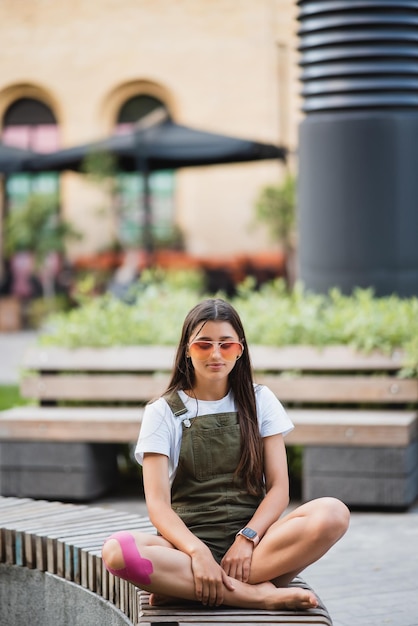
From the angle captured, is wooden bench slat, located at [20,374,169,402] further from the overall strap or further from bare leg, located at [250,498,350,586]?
bare leg, located at [250,498,350,586]

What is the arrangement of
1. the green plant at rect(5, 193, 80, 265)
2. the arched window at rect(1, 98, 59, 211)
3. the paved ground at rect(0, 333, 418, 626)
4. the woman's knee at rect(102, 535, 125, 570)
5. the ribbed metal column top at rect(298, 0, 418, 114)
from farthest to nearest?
the arched window at rect(1, 98, 59, 211) → the green plant at rect(5, 193, 80, 265) → the ribbed metal column top at rect(298, 0, 418, 114) → the paved ground at rect(0, 333, 418, 626) → the woman's knee at rect(102, 535, 125, 570)

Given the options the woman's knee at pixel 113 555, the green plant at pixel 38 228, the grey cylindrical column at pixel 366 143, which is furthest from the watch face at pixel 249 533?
the green plant at pixel 38 228

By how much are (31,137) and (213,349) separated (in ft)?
69.1

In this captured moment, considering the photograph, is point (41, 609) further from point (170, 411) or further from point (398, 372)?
point (398, 372)

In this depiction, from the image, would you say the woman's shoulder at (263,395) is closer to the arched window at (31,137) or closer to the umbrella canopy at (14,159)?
the umbrella canopy at (14,159)

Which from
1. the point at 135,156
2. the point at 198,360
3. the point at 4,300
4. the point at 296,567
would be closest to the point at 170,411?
the point at 198,360

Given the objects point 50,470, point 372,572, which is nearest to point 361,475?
point 372,572

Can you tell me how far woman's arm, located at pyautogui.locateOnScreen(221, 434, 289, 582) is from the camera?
3457mm

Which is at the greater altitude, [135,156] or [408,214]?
[135,156]

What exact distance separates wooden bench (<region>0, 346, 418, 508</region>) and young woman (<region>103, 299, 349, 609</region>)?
105 inches

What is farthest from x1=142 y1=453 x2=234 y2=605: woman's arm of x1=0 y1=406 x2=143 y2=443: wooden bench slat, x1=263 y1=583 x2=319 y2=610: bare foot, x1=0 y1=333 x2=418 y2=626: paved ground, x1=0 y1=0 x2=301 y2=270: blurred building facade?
x1=0 y1=0 x2=301 y2=270: blurred building facade

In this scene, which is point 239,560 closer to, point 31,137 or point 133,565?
point 133,565

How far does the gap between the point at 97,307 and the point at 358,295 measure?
→ 1.68 meters

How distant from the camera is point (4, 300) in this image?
65.7 ft
